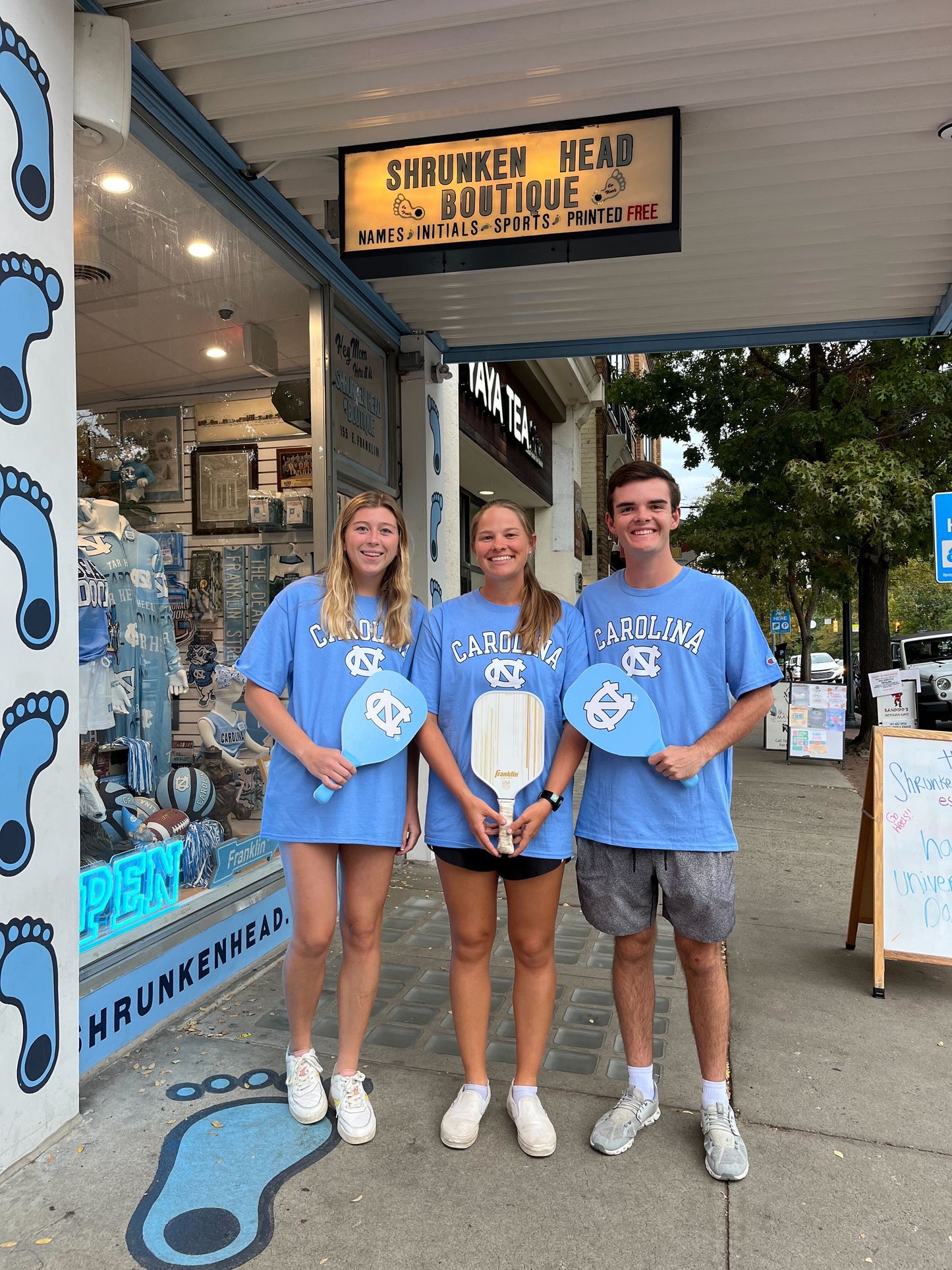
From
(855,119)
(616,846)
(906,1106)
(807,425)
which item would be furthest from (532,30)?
(807,425)

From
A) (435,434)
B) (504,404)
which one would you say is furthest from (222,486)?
(504,404)

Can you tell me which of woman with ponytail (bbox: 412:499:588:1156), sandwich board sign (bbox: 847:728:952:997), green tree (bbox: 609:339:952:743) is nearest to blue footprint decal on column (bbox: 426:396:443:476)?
sandwich board sign (bbox: 847:728:952:997)

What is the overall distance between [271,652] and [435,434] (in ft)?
12.8

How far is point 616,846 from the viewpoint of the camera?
9.00 feet

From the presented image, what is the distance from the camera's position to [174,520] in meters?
4.32

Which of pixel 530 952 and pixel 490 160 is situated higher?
pixel 490 160

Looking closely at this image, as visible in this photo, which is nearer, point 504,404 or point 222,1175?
point 222,1175

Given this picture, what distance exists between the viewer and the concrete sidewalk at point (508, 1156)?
233cm

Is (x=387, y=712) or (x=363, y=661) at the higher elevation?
(x=363, y=661)

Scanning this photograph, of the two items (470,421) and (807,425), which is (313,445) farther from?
(807,425)

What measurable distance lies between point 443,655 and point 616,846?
0.79 meters

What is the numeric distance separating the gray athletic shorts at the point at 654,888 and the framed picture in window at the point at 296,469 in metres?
2.91

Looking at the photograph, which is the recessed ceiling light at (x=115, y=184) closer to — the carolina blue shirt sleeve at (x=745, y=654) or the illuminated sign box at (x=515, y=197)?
the illuminated sign box at (x=515, y=197)

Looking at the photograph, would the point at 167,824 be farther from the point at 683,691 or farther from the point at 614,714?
the point at 683,691
